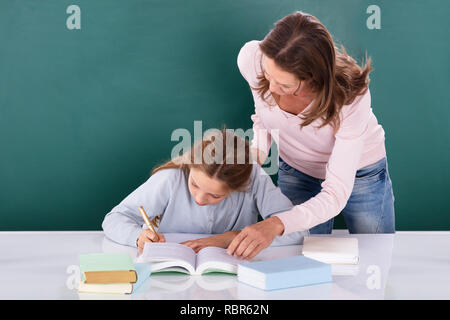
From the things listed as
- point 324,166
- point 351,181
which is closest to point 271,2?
point 324,166

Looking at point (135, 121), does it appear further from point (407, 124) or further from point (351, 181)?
point (407, 124)

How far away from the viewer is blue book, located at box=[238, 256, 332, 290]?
4.45 ft

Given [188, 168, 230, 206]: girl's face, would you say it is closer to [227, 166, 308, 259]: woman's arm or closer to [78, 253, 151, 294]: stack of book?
[227, 166, 308, 259]: woman's arm

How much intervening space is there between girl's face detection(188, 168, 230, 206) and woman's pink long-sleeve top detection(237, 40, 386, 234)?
20 centimetres

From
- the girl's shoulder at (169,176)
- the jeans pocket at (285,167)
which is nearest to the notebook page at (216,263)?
the girl's shoulder at (169,176)

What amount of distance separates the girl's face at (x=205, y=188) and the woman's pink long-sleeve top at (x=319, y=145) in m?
0.20

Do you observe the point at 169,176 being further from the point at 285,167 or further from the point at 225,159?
the point at 285,167

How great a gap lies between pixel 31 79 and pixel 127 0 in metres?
0.47

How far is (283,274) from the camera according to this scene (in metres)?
1.37

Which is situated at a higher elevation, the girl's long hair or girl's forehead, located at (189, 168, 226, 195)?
the girl's long hair

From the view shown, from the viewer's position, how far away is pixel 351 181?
5.91 feet

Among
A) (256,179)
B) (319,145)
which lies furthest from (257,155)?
(319,145)

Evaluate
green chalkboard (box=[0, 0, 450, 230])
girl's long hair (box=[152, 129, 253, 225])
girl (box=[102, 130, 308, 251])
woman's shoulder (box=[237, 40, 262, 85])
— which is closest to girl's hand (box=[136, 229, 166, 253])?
girl (box=[102, 130, 308, 251])
